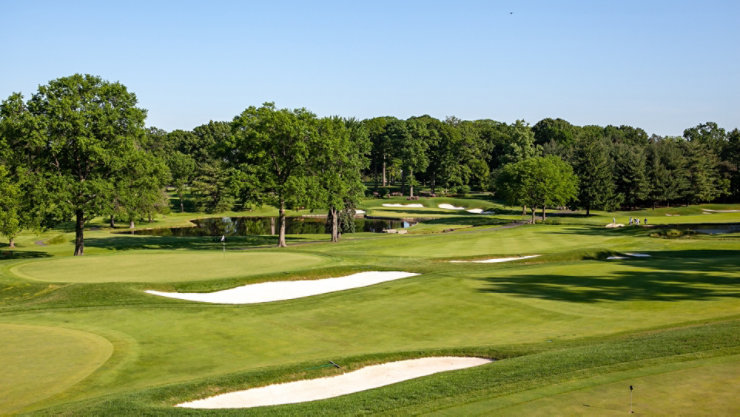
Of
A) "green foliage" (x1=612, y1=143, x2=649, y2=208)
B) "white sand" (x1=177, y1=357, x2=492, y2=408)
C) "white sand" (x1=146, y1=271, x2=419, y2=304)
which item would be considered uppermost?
"green foliage" (x1=612, y1=143, x2=649, y2=208)

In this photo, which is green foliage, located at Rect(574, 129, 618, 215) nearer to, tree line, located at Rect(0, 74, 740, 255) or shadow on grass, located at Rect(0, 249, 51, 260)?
tree line, located at Rect(0, 74, 740, 255)

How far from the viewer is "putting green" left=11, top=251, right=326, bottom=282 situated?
28.8 m

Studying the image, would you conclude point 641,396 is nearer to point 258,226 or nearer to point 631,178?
point 258,226

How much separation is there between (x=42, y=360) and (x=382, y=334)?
1011cm

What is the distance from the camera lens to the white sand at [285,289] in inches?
1011

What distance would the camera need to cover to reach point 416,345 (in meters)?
17.5

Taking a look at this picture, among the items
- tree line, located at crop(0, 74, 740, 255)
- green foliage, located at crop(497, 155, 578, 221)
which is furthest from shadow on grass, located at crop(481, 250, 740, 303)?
green foliage, located at crop(497, 155, 578, 221)

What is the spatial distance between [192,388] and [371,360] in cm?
483

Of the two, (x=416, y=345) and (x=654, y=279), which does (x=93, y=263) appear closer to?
(x=416, y=345)

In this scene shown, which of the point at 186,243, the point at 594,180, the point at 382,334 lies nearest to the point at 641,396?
the point at 382,334

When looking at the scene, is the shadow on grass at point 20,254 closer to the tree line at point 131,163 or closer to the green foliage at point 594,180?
the tree line at point 131,163

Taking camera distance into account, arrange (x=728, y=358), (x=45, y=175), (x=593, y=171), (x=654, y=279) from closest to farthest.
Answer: (x=728, y=358) < (x=654, y=279) < (x=45, y=175) < (x=593, y=171)

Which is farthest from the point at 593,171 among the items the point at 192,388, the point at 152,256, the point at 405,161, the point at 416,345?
the point at 192,388

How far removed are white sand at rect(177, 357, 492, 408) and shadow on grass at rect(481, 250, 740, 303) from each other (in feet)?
31.8
